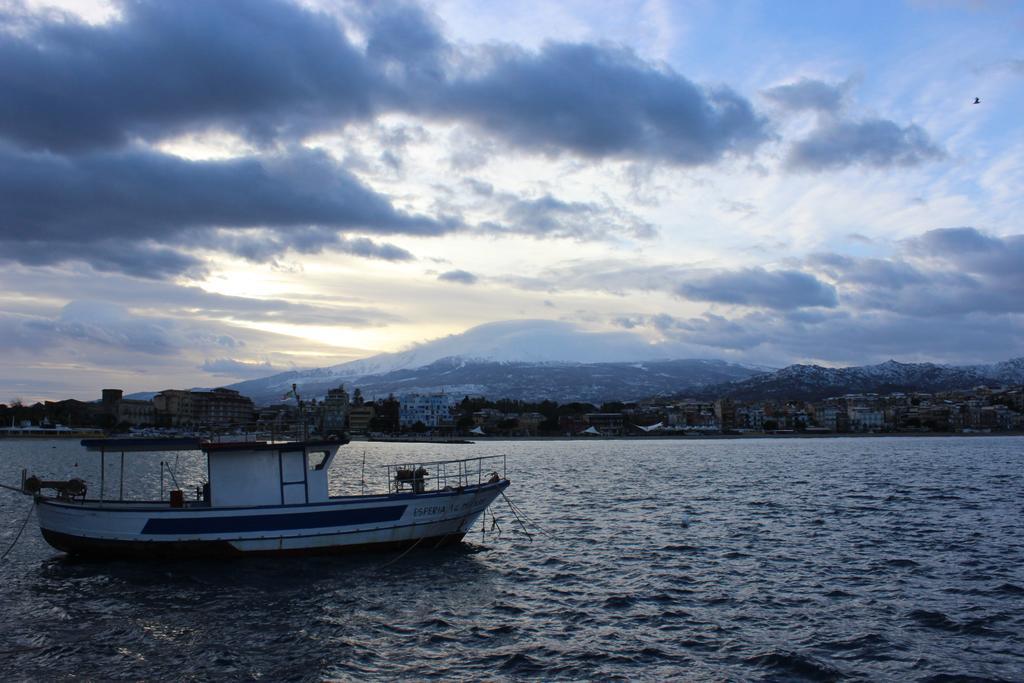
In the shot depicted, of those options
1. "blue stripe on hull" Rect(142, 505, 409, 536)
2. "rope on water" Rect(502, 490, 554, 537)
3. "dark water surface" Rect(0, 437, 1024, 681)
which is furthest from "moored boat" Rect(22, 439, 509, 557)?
"rope on water" Rect(502, 490, 554, 537)

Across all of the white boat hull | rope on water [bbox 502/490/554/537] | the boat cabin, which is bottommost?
rope on water [bbox 502/490/554/537]

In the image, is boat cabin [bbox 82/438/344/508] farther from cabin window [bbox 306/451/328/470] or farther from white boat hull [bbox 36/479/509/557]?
white boat hull [bbox 36/479/509/557]

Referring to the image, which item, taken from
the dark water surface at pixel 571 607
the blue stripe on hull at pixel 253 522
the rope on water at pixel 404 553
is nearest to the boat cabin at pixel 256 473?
the blue stripe on hull at pixel 253 522

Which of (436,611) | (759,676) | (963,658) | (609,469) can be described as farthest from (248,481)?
(609,469)

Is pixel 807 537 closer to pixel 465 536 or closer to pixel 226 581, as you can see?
pixel 465 536

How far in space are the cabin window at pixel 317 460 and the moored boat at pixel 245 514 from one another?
0.14 ft

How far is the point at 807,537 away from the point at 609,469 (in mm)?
43863

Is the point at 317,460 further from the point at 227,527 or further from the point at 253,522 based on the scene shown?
the point at 227,527

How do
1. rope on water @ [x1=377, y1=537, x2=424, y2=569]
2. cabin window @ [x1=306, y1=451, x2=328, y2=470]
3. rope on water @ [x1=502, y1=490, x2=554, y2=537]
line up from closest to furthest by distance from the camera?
rope on water @ [x1=377, y1=537, x2=424, y2=569] → cabin window @ [x1=306, y1=451, x2=328, y2=470] → rope on water @ [x1=502, y1=490, x2=554, y2=537]

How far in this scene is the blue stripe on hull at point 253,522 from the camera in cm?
2541

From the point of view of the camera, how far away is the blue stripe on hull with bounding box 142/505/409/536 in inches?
1000

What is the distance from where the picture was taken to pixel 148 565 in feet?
83.4

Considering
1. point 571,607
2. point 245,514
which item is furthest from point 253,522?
point 571,607

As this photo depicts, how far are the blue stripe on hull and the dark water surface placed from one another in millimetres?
1142
